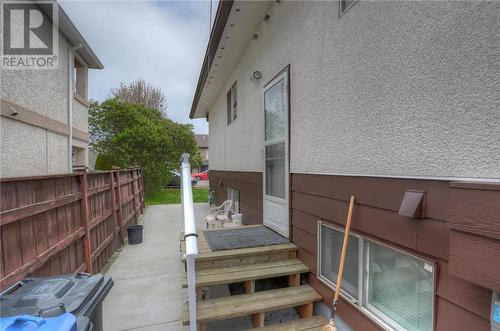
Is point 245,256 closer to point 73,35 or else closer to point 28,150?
point 28,150

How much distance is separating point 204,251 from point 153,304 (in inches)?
43.1

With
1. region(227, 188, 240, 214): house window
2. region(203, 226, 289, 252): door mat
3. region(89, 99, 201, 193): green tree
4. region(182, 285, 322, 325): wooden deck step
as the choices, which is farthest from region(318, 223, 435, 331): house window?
region(89, 99, 201, 193): green tree

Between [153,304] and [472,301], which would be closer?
[472,301]

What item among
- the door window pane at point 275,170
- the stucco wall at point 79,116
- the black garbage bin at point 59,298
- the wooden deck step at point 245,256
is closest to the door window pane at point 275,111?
the door window pane at point 275,170

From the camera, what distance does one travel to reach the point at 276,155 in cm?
397

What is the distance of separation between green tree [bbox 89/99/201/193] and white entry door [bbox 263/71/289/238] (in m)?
10.7

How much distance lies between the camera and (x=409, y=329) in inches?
72.2

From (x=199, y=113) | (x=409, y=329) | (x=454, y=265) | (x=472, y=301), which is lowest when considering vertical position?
(x=409, y=329)

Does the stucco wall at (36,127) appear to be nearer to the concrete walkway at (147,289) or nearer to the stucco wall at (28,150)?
the stucco wall at (28,150)

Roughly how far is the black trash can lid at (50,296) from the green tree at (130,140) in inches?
491

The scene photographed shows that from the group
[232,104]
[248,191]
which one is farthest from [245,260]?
[232,104]

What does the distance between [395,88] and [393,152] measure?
441mm

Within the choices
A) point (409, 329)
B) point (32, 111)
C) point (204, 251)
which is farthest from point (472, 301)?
point (32, 111)

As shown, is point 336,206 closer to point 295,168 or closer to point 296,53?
point 295,168
